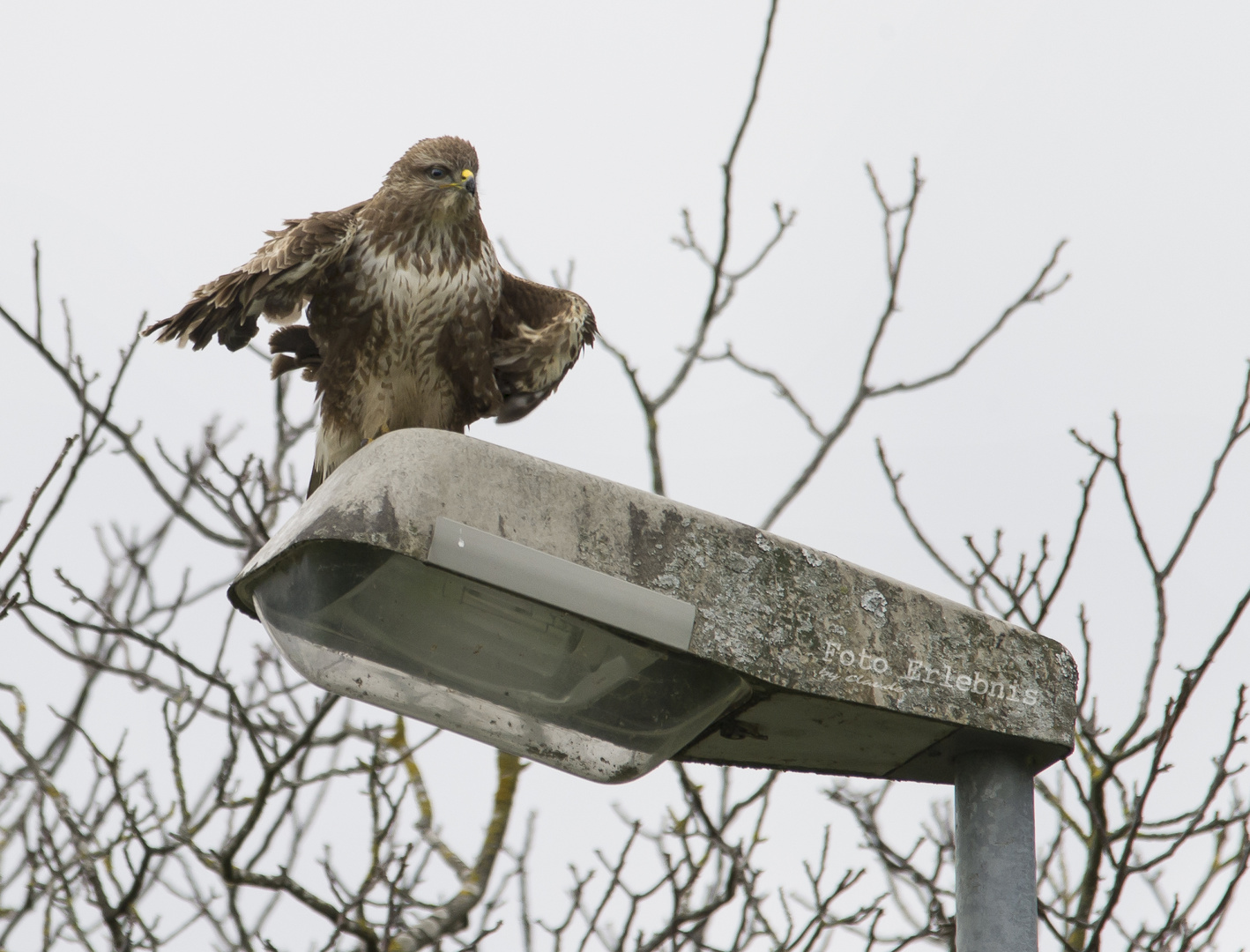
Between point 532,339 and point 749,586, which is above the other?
point 532,339

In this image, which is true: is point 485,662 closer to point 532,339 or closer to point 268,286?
point 268,286

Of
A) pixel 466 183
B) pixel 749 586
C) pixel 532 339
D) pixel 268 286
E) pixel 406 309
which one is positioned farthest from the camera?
pixel 532 339

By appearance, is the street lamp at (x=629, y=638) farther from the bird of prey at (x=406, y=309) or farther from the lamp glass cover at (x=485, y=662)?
the bird of prey at (x=406, y=309)

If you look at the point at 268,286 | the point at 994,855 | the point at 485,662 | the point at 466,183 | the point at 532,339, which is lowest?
the point at 994,855

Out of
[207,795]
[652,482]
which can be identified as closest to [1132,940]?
[652,482]

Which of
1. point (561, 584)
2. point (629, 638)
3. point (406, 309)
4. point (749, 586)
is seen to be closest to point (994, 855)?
point (749, 586)

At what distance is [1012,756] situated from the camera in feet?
6.89

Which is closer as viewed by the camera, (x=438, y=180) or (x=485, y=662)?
(x=485, y=662)

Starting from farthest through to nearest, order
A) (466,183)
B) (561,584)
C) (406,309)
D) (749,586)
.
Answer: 1. (466,183)
2. (406,309)
3. (749,586)
4. (561,584)

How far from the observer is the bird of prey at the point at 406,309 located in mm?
3598

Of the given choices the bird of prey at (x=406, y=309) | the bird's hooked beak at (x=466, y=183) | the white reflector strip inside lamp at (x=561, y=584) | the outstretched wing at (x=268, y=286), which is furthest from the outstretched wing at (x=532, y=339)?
the white reflector strip inside lamp at (x=561, y=584)

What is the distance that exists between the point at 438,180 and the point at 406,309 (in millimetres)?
420

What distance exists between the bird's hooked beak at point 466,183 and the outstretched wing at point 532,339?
0.31 meters

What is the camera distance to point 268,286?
11.2 ft
